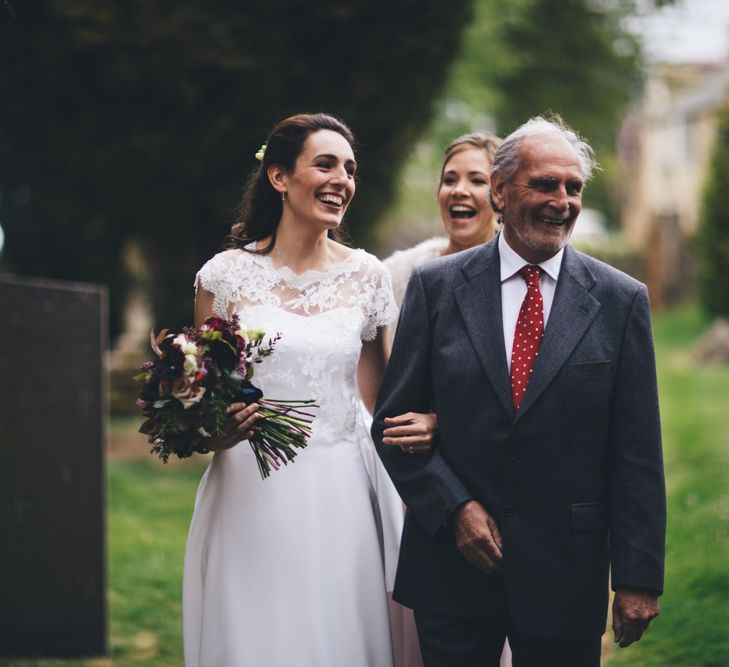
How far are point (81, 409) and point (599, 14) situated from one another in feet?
52.0

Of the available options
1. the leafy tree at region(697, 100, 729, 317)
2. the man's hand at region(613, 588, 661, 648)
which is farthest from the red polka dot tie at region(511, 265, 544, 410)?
the leafy tree at region(697, 100, 729, 317)

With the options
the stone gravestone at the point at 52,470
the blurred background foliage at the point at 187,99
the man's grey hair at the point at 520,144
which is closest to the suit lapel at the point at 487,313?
the man's grey hair at the point at 520,144

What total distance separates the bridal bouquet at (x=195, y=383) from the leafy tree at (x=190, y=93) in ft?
25.3

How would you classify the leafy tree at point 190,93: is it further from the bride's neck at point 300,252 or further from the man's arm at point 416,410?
the man's arm at point 416,410

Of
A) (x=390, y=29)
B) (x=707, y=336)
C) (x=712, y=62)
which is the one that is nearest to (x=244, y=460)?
(x=390, y=29)

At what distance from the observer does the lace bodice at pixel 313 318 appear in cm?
419

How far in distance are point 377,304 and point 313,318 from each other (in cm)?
31

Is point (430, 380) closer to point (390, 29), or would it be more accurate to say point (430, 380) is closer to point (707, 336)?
point (390, 29)

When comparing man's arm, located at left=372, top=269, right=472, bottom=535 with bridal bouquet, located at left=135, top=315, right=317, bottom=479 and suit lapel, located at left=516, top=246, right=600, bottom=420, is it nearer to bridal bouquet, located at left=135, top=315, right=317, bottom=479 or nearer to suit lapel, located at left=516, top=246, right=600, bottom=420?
suit lapel, located at left=516, top=246, right=600, bottom=420

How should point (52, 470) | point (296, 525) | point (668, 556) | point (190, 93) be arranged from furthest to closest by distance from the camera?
1. point (190, 93)
2. point (668, 556)
3. point (52, 470)
4. point (296, 525)

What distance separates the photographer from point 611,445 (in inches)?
138

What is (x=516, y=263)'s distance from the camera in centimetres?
364

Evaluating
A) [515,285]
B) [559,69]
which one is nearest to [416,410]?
[515,285]

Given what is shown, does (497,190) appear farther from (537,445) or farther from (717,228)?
(717,228)
